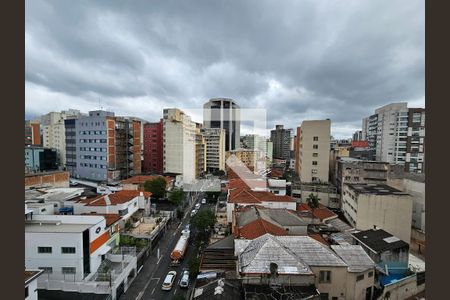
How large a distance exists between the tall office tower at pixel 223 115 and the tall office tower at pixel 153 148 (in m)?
36.7

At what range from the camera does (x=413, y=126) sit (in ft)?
136

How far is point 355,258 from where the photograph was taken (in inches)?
511

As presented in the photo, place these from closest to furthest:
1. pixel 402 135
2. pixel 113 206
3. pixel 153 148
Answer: pixel 113 206, pixel 402 135, pixel 153 148

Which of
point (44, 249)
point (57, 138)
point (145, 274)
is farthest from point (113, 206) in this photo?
point (57, 138)

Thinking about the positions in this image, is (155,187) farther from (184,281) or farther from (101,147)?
(184,281)

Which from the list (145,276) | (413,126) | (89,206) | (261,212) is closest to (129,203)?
(89,206)

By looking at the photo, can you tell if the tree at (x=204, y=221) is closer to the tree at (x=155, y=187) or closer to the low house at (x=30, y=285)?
the tree at (x=155, y=187)

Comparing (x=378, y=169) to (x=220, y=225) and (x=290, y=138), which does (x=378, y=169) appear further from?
(x=290, y=138)

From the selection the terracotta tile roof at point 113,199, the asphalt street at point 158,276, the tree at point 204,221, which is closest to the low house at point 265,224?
the tree at point 204,221

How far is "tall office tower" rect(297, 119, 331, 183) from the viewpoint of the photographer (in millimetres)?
36219

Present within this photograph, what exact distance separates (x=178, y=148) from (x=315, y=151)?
25.7 m

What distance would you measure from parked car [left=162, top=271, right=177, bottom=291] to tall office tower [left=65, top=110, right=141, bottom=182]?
26371 millimetres

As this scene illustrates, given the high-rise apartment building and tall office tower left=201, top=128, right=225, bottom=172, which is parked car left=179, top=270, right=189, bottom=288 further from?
tall office tower left=201, top=128, right=225, bottom=172

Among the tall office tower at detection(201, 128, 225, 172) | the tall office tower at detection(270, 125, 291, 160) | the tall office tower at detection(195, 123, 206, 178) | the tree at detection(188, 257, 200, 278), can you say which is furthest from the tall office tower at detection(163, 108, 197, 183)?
the tall office tower at detection(270, 125, 291, 160)
